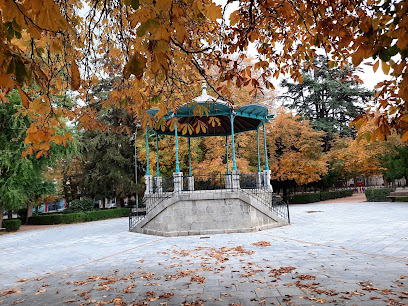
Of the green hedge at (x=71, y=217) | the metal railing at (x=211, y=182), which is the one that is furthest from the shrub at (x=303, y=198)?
the green hedge at (x=71, y=217)

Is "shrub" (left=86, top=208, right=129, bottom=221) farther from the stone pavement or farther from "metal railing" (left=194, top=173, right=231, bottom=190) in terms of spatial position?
the stone pavement

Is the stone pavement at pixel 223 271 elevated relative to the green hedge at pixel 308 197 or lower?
lower

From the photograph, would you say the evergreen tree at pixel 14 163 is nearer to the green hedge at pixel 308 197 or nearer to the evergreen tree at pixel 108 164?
the evergreen tree at pixel 108 164

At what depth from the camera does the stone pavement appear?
4.59m

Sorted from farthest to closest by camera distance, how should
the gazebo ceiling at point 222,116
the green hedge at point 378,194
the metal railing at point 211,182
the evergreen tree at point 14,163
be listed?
the green hedge at point 378,194 < the evergreen tree at point 14,163 < the metal railing at point 211,182 < the gazebo ceiling at point 222,116

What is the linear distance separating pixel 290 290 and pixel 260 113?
1030 cm

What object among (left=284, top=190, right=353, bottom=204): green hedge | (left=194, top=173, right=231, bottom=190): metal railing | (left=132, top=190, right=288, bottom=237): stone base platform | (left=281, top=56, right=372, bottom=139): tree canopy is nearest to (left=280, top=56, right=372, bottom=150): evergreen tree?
(left=281, top=56, right=372, bottom=139): tree canopy

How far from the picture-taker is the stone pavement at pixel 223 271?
4590 mm

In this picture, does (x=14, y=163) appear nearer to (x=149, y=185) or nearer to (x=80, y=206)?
(x=149, y=185)

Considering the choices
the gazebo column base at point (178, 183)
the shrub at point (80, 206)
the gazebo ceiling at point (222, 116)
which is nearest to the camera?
the gazebo column base at point (178, 183)

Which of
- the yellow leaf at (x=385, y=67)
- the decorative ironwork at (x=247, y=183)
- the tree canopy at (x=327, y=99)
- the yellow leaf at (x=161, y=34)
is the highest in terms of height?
the tree canopy at (x=327, y=99)

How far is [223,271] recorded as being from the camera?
6.10 metres

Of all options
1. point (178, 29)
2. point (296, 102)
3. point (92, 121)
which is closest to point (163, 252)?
point (92, 121)

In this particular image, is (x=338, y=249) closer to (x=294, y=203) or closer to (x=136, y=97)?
(x=136, y=97)
